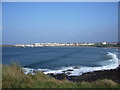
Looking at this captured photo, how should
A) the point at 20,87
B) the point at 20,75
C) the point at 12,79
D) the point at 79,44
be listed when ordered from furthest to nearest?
the point at 79,44 → the point at 20,75 → the point at 12,79 → the point at 20,87

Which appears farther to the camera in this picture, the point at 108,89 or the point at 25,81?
the point at 25,81

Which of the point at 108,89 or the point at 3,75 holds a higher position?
the point at 3,75

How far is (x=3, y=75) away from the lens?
6488 millimetres

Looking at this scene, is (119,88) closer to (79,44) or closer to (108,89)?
(108,89)

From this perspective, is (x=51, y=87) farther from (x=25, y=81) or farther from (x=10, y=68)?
(x=10, y=68)

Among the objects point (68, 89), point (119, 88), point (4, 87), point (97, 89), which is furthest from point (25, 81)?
point (119, 88)

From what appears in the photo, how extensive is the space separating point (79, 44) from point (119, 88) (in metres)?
162

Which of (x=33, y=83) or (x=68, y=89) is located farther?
(x=33, y=83)

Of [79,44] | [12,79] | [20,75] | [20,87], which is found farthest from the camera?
[79,44]

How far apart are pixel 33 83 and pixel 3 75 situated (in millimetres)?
1073

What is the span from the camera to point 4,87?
5.91m

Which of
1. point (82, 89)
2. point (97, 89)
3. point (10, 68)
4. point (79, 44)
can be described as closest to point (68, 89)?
point (82, 89)

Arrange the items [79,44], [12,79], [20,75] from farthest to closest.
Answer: [79,44]
[20,75]
[12,79]

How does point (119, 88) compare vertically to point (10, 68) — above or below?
below
